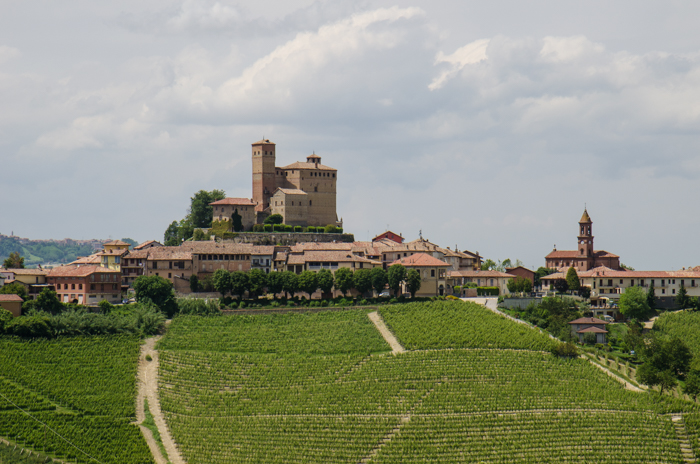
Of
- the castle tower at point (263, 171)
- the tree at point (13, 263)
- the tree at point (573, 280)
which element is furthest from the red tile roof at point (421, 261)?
the tree at point (13, 263)

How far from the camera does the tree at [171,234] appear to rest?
4358 inches

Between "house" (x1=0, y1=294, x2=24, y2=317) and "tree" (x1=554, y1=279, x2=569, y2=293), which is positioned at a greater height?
"tree" (x1=554, y1=279, x2=569, y2=293)

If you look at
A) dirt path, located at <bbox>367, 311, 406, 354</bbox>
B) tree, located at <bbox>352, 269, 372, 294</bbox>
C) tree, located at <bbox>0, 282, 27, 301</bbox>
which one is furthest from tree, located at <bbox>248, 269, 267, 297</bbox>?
tree, located at <bbox>0, 282, 27, 301</bbox>

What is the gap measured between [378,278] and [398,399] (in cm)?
2583

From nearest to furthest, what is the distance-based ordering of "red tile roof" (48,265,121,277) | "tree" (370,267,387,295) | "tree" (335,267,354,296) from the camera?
1. "red tile roof" (48,265,121,277)
2. "tree" (335,267,354,296)
3. "tree" (370,267,387,295)

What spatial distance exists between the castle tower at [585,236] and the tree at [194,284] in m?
50.3

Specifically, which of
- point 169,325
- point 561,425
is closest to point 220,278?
point 169,325

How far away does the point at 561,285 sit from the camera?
103 metres

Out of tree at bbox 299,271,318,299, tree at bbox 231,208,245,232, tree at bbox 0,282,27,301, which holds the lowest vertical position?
tree at bbox 0,282,27,301

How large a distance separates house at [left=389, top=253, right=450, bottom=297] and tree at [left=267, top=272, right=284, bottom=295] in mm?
11028

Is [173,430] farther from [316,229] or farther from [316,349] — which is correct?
[316,229]

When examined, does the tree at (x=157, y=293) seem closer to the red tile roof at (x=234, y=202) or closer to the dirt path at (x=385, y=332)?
the dirt path at (x=385, y=332)

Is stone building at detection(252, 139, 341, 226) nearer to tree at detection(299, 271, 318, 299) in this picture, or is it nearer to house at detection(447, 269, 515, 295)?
house at detection(447, 269, 515, 295)

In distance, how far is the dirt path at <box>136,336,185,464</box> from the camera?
196ft
